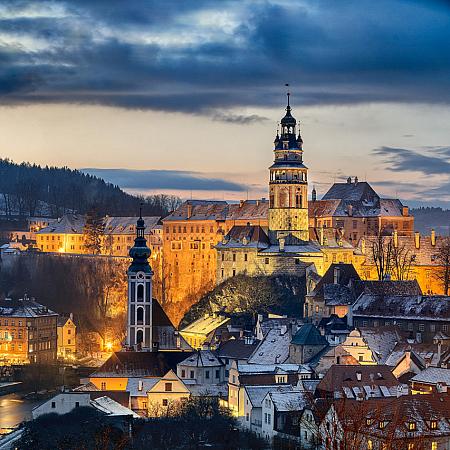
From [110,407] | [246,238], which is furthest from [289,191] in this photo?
[110,407]

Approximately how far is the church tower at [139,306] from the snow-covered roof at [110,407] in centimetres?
1035

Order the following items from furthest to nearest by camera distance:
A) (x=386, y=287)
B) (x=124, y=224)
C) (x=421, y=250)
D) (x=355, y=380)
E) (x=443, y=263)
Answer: (x=124, y=224), (x=421, y=250), (x=443, y=263), (x=386, y=287), (x=355, y=380)

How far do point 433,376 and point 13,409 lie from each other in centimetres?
2019

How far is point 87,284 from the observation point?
9738 cm

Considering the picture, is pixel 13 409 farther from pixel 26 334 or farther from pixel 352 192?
pixel 352 192

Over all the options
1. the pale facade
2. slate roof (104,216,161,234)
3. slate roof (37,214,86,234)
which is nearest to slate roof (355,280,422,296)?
the pale facade

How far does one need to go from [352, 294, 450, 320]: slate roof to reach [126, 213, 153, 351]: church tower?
29.8ft

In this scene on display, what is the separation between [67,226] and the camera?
4515 inches

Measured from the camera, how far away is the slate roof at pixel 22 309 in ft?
282

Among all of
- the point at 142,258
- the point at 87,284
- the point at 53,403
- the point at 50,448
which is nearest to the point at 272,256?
the point at 142,258

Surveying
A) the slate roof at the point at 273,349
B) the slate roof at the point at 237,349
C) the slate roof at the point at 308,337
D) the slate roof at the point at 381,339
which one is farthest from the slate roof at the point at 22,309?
the slate roof at the point at 381,339

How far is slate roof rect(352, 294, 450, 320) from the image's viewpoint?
64.4m

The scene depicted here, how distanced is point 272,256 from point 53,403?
28.5 meters

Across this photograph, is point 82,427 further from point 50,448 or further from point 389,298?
point 389,298
